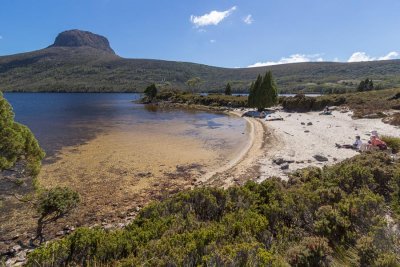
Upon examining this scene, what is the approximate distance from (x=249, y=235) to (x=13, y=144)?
958 cm

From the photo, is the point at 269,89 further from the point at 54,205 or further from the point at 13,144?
the point at 13,144

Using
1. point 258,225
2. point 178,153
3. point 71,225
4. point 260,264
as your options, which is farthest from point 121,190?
point 260,264

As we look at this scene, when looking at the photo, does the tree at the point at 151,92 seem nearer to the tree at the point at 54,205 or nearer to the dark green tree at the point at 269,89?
the dark green tree at the point at 269,89

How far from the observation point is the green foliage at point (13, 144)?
9312mm

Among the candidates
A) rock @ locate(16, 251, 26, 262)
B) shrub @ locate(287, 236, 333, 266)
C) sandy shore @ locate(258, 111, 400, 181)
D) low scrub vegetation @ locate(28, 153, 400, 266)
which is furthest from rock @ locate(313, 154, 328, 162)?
rock @ locate(16, 251, 26, 262)

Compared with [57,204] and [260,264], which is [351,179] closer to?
[260,264]

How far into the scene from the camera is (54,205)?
1173 centimetres

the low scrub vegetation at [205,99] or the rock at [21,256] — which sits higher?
the low scrub vegetation at [205,99]

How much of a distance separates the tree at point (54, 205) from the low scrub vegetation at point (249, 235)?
5846mm

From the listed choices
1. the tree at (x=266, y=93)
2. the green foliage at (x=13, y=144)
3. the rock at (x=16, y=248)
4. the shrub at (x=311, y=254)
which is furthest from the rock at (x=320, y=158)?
the tree at (x=266, y=93)

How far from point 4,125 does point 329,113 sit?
170 ft

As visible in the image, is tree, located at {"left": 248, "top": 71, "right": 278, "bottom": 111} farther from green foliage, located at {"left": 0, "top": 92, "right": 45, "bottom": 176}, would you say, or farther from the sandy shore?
green foliage, located at {"left": 0, "top": 92, "right": 45, "bottom": 176}

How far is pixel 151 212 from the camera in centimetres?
842

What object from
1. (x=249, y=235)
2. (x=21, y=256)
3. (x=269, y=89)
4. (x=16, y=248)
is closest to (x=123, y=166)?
(x=16, y=248)
